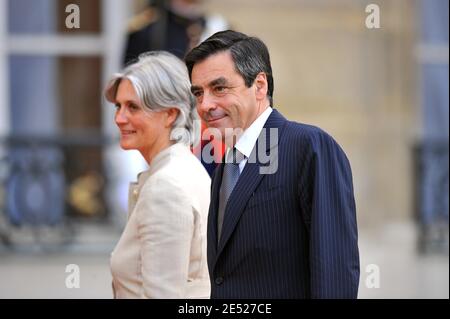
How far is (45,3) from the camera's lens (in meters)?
11.6

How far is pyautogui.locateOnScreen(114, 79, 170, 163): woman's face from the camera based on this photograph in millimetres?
3998

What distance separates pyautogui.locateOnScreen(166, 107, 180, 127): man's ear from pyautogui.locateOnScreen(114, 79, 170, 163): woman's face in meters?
0.01

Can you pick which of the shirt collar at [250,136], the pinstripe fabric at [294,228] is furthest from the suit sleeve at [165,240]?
the shirt collar at [250,136]

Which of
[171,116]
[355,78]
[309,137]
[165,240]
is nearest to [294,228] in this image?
[309,137]

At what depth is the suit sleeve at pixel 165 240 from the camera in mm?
3678

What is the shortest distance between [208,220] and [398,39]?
8.12 meters

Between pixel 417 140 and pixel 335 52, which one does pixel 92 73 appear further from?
pixel 417 140

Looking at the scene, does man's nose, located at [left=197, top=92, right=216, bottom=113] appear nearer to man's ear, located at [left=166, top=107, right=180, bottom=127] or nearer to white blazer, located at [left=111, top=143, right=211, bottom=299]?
white blazer, located at [left=111, top=143, right=211, bottom=299]

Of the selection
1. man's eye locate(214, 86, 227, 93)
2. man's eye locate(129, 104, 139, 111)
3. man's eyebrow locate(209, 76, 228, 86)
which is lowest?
man's eye locate(129, 104, 139, 111)

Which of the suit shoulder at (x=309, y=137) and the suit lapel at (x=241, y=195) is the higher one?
the suit shoulder at (x=309, y=137)

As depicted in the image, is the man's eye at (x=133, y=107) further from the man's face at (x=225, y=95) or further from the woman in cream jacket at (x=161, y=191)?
the man's face at (x=225, y=95)

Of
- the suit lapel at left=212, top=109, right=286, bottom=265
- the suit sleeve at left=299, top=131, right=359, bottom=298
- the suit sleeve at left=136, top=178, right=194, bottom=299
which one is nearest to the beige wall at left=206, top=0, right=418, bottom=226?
the suit sleeve at left=136, top=178, right=194, bottom=299

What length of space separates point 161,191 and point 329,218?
0.72 meters

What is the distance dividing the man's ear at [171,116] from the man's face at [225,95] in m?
0.52
